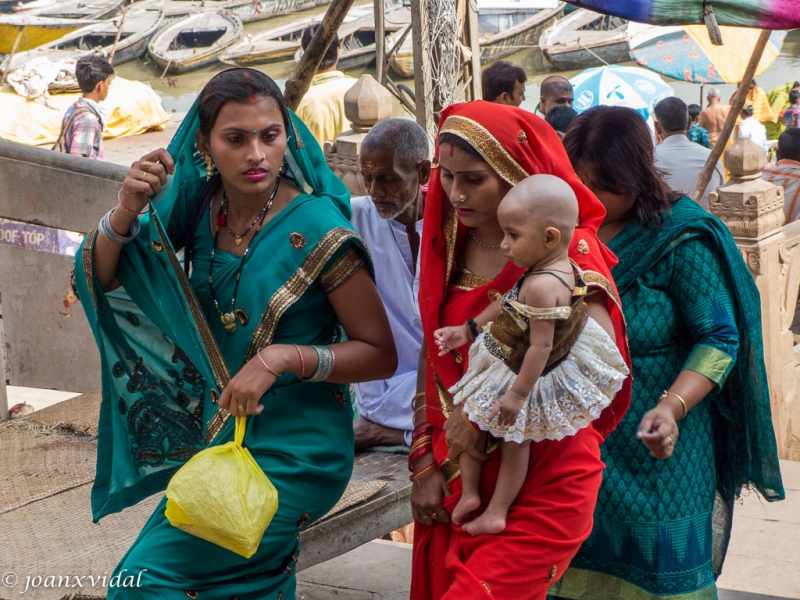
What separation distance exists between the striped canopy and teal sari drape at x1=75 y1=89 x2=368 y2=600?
124 centimetres

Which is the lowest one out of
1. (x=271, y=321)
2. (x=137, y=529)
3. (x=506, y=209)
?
(x=137, y=529)

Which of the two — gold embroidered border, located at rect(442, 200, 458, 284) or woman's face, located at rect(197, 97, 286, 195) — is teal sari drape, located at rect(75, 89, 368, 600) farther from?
gold embroidered border, located at rect(442, 200, 458, 284)

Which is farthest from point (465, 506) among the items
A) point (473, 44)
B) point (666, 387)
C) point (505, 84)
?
point (473, 44)

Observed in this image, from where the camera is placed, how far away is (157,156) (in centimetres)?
242

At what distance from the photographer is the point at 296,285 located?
7.73 feet

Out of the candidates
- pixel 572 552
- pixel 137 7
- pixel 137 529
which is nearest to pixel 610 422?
pixel 572 552

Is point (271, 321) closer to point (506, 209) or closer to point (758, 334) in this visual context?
point (506, 209)

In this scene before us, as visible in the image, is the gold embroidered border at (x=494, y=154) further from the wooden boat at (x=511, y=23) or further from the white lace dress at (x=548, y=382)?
the wooden boat at (x=511, y=23)

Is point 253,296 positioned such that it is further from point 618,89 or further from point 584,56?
point 584,56

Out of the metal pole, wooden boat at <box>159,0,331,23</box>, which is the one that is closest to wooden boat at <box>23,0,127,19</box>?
wooden boat at <box>159,0,331,23</box>

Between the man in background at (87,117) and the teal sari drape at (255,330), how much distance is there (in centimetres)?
507

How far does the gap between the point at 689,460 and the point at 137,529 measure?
1.88m

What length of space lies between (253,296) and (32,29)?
24635 mm

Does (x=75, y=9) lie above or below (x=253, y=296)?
above
